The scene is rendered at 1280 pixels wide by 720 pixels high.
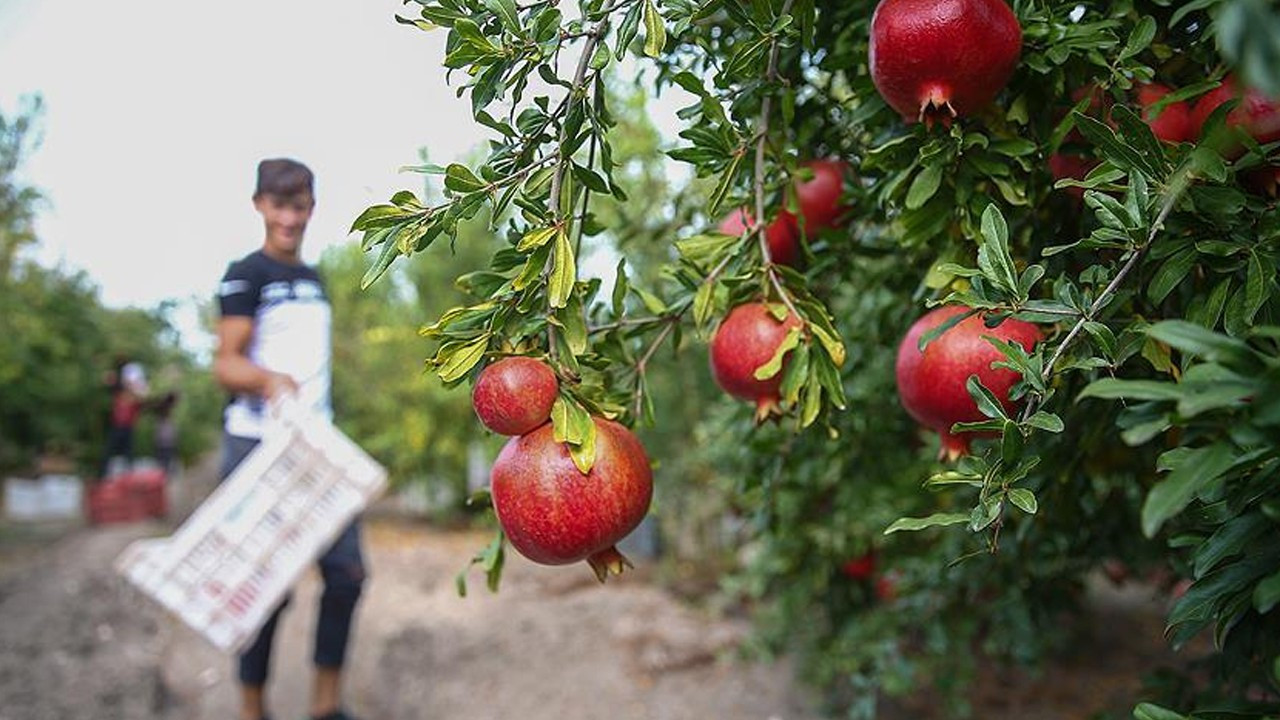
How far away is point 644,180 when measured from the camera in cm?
327

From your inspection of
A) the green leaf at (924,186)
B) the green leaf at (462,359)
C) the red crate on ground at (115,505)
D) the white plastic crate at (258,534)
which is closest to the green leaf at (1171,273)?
the green leaf at (924,186)

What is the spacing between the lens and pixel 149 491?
223 inches

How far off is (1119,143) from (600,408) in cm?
49

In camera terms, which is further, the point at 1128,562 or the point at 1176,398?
the point at 1128,562

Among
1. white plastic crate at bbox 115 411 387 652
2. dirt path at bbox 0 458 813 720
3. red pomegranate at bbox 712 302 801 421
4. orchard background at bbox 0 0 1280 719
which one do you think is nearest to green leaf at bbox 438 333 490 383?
orchard background at bbox 0 0 1280 719

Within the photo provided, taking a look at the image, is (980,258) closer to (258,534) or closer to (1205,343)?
(1205,343)

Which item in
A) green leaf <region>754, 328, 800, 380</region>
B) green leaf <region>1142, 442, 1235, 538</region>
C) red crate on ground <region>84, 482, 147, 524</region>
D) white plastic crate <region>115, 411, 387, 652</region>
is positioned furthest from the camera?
red crate on ground <region>84, 482, 147, 524</region>

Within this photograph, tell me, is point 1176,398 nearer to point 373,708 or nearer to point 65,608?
point 373,708

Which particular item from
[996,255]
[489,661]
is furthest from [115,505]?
[996,255]

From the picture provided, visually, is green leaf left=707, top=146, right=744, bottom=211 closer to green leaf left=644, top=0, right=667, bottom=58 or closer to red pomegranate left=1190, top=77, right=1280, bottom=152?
green leaf left=644, top=0, right=667, bottom=58

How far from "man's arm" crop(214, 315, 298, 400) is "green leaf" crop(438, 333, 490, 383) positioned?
1.45 metres

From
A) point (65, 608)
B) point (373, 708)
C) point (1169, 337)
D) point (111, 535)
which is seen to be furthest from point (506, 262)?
point (111, 535)

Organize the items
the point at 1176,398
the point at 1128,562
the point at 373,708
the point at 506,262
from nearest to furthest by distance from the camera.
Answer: the point at 1176,398 → the point at 506,262 → the point at 1128,562 → the point at 373,708

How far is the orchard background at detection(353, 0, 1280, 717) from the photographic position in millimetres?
631
